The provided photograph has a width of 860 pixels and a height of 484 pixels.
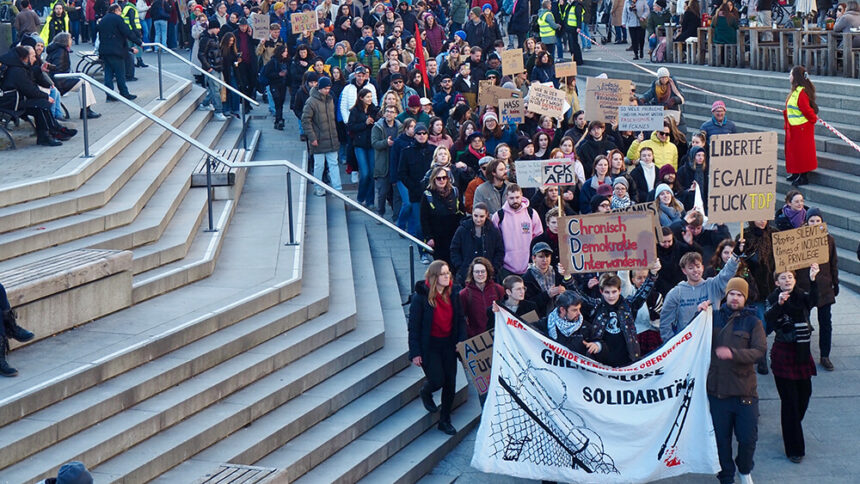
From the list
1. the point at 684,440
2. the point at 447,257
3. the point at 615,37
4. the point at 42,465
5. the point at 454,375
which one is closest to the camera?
the point at 42,465

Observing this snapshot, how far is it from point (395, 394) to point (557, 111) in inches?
306

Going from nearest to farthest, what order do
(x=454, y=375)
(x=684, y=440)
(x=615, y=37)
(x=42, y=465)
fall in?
(x=42, y=465) → (x=684, y=440) → (x=454, y=375) → (x=615, y=37)

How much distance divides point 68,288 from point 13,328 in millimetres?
1083

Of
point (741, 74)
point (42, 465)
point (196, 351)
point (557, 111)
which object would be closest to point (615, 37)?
point (741, 74)

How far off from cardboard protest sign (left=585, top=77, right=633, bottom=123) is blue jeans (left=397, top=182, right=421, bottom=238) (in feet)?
10.3

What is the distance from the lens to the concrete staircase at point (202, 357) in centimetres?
965

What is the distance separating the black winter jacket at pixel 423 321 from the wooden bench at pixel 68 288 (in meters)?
2.62

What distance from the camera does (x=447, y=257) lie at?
50.9 ft

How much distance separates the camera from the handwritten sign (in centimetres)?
2398

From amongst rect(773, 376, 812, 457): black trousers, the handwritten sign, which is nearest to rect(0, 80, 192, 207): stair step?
the handwritten sign

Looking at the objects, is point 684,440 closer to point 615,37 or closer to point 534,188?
point 534,188

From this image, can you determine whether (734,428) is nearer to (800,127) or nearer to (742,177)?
(742,177)

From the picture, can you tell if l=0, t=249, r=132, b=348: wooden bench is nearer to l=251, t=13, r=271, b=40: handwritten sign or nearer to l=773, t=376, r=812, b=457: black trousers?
l=773, t=376, r=812, b=457: black trousers

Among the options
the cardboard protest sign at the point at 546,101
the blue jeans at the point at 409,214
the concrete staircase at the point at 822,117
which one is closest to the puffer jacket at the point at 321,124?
the blue jeans at the point at 409,214
